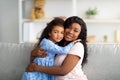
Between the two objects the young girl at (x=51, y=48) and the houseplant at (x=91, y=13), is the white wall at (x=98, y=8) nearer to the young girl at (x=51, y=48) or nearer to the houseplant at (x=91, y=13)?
the houseplant at (x=91, y=13)

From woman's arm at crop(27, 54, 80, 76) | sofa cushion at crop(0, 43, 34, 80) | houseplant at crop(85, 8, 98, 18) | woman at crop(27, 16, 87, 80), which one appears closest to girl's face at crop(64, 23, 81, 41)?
woman at crop(27, 16, 87, 80)

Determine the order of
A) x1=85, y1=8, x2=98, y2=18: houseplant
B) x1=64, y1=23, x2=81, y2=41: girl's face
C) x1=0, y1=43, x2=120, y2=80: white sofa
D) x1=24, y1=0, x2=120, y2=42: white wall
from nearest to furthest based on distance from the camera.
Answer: x1=64, y1=23, x2=81, y2=41: girl's face < x1=0, y1=43, x2=120, y2=80: white sofa < x1=85, y1=8, x2=98, y2=18: houseplant < x1=24, y1=0, x2=120, y2=42: white wall

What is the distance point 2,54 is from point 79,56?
2.75 feet

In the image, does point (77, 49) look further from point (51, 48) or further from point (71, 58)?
point (51, 48)

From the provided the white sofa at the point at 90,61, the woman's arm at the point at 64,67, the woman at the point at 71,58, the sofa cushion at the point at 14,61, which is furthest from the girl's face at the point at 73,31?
the sofa cushion at the point at 14,61

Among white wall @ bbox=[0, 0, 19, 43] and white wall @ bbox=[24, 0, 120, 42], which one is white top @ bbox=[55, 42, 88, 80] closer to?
white wall @ bbox=[24, 0, 120, 42]

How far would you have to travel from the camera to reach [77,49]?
85.9 inches

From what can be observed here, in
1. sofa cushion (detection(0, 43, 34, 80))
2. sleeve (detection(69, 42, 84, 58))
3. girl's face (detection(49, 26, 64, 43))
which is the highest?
girl's face (detection(49, 26, 64, 43))

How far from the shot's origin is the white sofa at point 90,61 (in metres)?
2.50

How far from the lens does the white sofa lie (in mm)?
2502

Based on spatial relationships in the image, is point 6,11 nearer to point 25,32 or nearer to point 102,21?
point 25,32

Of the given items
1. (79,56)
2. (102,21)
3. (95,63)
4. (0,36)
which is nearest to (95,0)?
(102,21)

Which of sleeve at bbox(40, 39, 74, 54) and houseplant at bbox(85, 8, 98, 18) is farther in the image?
houseplant at bbox(85, 8, 98, 18)

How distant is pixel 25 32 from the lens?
409cm
